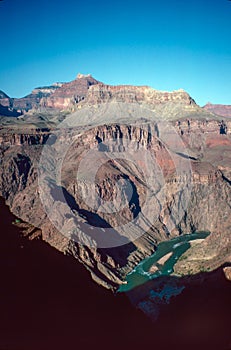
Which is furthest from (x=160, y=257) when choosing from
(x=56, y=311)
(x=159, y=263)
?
(x=56, y=311)

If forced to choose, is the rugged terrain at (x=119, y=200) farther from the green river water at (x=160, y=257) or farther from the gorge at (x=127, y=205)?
the green river water at (x=160, y=257)

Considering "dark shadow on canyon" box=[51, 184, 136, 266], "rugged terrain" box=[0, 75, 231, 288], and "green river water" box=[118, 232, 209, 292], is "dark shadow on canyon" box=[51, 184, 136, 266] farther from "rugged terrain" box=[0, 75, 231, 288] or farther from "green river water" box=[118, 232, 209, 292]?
"green river water" box=[118, 232, 209, 292]

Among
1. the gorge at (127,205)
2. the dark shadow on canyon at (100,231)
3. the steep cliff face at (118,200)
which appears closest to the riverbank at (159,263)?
the gorge at (127,205)

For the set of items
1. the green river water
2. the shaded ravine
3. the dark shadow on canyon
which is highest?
the shaded ravine

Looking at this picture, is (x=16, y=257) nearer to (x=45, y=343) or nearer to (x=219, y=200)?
(x=45, y=343)

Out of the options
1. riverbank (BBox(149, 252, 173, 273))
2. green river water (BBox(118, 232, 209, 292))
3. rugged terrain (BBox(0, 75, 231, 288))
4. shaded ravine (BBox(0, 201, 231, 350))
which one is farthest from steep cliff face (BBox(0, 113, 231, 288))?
shaded ravine (BBox(0, 201, 231, 350))

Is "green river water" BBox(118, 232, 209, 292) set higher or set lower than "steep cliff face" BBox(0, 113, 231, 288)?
lower
